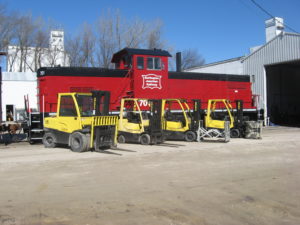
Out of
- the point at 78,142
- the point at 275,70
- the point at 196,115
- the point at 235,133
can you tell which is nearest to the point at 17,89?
the point at 196,115

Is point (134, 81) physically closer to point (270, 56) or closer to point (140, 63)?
point (140, 63)

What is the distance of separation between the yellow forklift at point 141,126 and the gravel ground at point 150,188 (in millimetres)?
2662

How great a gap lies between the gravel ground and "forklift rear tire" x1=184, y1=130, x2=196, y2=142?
3763mm

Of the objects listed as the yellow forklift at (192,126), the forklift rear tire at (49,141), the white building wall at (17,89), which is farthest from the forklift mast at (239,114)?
the white building wall at (17,89)

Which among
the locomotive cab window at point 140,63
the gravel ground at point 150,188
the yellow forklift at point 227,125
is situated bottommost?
the gravel ground at point 150,188

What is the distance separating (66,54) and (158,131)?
1231 inches

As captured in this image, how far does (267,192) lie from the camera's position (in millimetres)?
6004

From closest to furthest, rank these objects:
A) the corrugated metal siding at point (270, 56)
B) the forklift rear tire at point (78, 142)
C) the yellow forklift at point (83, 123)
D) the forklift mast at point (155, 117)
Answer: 1. the forklift rear tire at point (78, 142)
2. the yellow forklift at point (83, 123)
3. the forklift mast at point (155, 117)
4. the corrugated metal siding at point (270, 56)

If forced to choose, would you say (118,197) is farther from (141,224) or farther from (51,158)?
(51,158)

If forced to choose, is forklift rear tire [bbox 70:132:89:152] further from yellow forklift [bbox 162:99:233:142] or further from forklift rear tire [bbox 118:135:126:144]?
yellow forklift [bbox 162:99:233:142]

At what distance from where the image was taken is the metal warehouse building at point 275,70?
2425cm

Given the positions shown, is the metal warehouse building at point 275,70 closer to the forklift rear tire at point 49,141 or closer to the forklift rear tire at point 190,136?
the forklift rear tire at point 190,136

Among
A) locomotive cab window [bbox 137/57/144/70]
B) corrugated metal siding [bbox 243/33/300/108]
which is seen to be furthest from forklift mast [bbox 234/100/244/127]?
corrugated metal siding [bbox 243/33/300/108]

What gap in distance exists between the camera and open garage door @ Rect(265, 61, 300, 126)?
3025 cm
